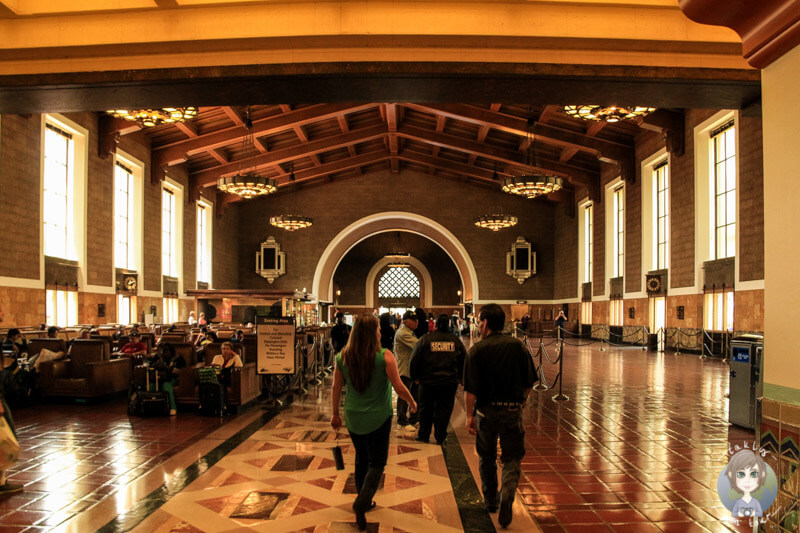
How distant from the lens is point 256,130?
1903 centimetres

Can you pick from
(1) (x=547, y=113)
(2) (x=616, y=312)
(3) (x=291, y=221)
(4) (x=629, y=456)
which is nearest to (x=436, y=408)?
(4) (x=629, y=456)

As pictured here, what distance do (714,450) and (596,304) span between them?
64.1 ft

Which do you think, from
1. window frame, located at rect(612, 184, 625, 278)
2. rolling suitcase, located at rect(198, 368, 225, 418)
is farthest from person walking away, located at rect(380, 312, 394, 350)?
window frame, located at rect(612, 184, 625, 278)

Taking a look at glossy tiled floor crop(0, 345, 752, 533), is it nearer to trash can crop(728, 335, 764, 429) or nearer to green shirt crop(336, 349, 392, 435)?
trash can crop(728, 335, 764, 429)

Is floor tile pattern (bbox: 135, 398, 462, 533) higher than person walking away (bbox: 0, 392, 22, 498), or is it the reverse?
person walking away (bbox: 0, 392, 22, 498)

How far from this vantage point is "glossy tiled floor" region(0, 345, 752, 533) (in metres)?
3.76

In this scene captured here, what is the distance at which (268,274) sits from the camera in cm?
2836

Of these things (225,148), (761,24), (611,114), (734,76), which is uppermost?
(225,148)

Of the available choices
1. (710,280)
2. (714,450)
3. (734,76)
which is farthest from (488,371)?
(710,280)

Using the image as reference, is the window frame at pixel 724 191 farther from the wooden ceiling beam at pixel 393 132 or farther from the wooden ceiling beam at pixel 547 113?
the wooden ceiling beam at pixel 393 132

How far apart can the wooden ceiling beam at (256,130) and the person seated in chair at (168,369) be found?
12011mm

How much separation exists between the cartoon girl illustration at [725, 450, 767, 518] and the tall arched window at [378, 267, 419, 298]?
121 feet

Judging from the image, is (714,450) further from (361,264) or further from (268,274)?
(361,264)

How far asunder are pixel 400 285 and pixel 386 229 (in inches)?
377
